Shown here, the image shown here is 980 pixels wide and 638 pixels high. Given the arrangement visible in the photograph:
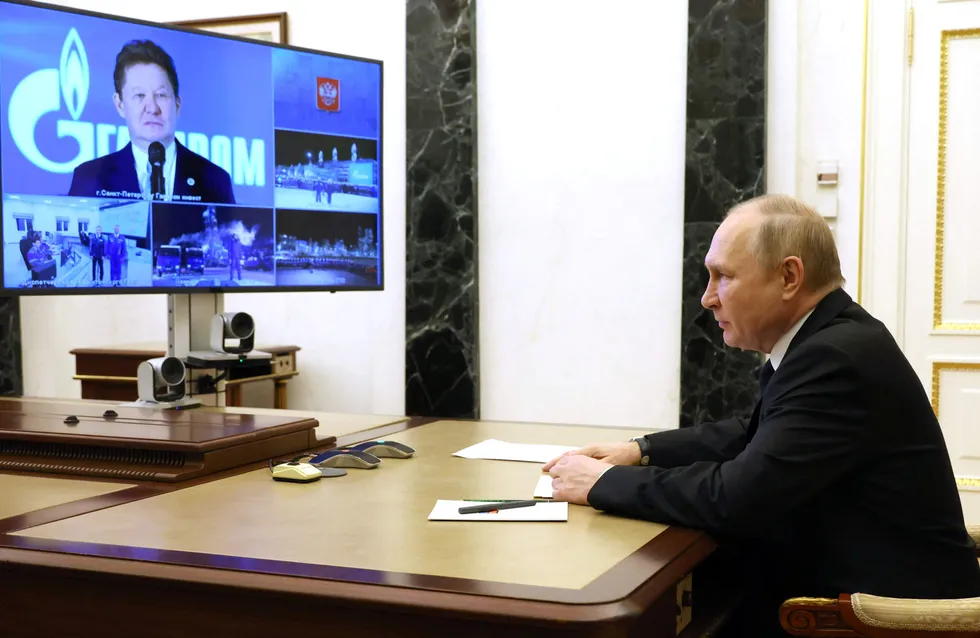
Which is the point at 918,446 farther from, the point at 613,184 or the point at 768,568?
the point at 613,184

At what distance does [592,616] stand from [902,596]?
0.70 metres

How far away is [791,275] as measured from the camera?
1806mm

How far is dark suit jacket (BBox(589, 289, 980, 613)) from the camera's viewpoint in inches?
62.9

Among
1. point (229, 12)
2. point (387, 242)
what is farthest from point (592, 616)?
point (229, 12)

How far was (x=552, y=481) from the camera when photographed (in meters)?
1.87

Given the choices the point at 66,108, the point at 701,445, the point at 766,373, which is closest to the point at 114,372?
the point at 66,108

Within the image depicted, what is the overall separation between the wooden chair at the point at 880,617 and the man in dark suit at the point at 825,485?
134 millimetres

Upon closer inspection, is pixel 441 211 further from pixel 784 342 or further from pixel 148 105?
pixel 784 342

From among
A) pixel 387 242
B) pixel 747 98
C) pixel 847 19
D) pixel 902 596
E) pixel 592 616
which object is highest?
pixel 847 19

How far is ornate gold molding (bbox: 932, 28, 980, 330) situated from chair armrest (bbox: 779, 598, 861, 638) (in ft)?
10.0

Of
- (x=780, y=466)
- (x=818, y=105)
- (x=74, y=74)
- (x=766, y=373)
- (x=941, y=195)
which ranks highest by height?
(x=818, y=105)

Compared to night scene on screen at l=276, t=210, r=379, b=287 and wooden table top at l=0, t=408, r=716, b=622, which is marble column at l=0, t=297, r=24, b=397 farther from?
wooden table top at l=0, t=408, r=716, b=622

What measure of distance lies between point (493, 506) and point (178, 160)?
49.3 inches

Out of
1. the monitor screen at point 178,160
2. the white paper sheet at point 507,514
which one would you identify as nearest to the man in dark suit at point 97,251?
the monitor screen at point 178,160
